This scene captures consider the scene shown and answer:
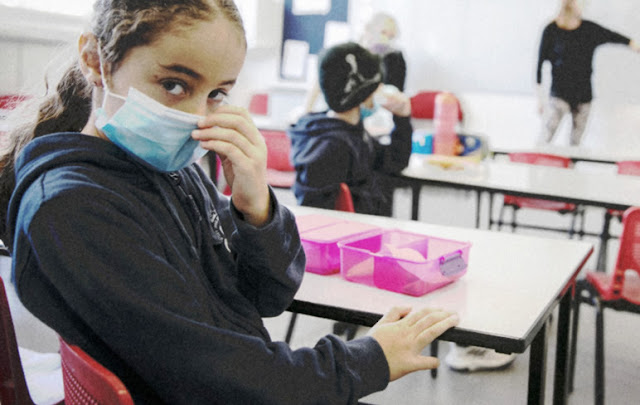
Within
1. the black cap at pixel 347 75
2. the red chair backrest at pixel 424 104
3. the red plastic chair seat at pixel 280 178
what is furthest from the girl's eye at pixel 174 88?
the red chair backrest at pixel 424 104

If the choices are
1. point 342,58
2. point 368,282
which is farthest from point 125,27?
point 342,58

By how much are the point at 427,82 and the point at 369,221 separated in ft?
17.4

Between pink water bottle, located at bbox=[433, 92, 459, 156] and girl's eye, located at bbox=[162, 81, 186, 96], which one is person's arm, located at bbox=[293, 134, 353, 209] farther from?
girl's eye, located at bbox=[162, 81, 186, 96]

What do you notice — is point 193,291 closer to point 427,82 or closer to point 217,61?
point 217,61

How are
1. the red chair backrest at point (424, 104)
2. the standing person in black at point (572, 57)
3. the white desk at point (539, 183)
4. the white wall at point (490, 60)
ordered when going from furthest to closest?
1. the red chair backrest at point (424, 104)
2. the white wall at point (490, 60)
3. the standing person in black at point (572, 57)
4. the white desk at point (539, 183)

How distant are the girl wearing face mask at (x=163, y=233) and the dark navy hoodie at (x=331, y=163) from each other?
1129mm

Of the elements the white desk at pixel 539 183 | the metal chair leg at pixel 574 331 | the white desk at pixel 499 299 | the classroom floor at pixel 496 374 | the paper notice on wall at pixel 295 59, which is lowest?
the classroom floor at pixel 496 374

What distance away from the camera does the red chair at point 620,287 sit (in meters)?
1.96

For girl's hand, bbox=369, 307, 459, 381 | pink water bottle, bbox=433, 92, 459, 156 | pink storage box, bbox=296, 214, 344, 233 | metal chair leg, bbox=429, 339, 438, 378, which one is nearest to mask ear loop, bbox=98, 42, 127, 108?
girl's hand, bbox=369, 307, 459, 381

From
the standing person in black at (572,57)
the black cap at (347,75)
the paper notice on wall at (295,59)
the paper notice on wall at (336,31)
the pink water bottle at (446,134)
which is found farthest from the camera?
the paper notice on wall at (295,59)

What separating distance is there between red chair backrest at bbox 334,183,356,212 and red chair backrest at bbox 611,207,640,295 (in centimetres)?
83

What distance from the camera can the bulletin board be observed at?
23.4ft

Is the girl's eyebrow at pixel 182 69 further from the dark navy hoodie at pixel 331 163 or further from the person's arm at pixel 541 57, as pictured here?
the person's arm at pixel 541 57

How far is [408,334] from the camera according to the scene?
99 centimetres
